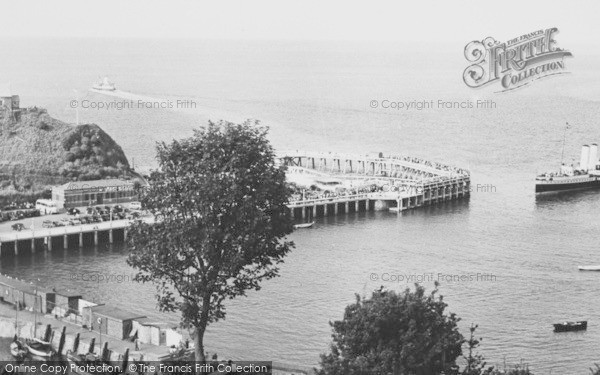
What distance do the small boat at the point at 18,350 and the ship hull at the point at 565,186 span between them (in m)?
48.0

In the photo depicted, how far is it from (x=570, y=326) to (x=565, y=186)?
39267 millimetres

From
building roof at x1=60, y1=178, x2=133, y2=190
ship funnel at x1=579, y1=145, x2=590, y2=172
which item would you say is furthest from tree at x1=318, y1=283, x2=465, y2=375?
ship funnel at x1=579, y1=145, x2=590, y2=172

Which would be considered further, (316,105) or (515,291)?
(316,105)

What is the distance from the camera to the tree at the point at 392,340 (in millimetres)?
25953

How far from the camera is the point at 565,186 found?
77938 mm

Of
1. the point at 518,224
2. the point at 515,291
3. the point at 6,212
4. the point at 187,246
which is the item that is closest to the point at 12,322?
the point at 187,246

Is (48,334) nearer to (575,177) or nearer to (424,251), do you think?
(424,251)

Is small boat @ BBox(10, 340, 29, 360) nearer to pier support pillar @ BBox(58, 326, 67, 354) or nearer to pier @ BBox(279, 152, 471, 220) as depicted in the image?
pier support pillar @ BBox(58, 326, 67, 354)

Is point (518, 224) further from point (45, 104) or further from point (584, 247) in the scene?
point (45, 104)

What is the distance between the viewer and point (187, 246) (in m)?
29.2

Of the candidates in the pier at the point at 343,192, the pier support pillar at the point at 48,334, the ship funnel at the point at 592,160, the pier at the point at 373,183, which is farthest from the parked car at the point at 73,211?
the ship funnel at the point at 592,160

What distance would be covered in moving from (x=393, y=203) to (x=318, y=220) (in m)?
6.55

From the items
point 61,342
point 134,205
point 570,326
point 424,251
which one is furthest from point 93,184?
point 570,326

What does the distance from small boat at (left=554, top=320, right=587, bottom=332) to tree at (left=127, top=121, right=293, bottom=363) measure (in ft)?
47.2
